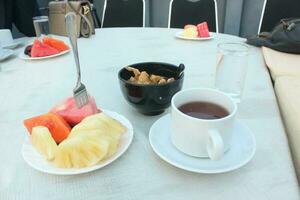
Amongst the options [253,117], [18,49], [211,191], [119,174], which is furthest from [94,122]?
[18,49]

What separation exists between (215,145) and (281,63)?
23.1 inches

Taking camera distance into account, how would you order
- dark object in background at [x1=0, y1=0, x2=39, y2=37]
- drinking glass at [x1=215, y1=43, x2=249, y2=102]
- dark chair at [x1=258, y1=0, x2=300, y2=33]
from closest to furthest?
drinking glass at [x1=215, y1=43, x2=249, y2=102] < dark chair at [x1=258, y1=0, x2=300, y2=33] < dark object in background at [x1=0, y1=0, x2=39, y2=37]

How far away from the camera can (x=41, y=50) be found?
2.98 ft

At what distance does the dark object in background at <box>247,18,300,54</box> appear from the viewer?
859 millimetres

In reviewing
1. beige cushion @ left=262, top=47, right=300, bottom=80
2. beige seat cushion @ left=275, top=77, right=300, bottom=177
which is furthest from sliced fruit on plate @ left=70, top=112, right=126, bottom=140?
beige cushion @ left=262, top=47, right=300, bottom=80

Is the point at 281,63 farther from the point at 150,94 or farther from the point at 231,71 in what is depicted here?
the point at 150,94

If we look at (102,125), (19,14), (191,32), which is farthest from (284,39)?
(19,14)

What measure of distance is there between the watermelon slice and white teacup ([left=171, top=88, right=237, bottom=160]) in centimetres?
64

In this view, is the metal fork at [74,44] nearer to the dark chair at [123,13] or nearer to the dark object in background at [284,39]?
the dark object in background at [284,39]

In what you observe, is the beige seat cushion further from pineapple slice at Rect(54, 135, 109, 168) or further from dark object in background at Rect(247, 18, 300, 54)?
pineapple slice at Rect(54, 135, 109, 168)

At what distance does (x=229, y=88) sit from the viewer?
64 cm

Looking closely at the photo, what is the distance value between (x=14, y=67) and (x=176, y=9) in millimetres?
1005

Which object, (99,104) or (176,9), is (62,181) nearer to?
(99,104)

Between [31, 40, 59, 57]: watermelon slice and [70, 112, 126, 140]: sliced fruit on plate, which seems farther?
[31, 40, 59, 57]: watermelon slice
